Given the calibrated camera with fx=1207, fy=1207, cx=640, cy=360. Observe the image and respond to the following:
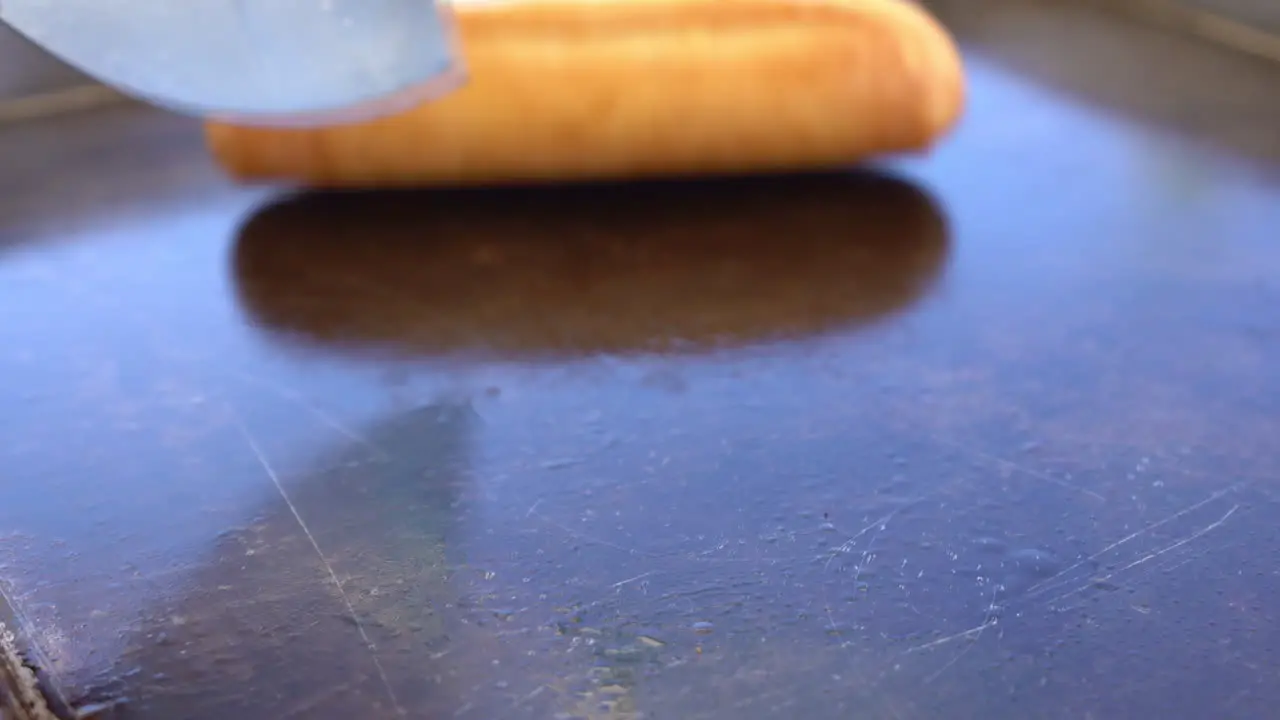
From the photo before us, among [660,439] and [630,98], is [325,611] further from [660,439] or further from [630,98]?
[630,98]

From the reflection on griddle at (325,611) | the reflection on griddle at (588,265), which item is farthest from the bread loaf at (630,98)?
the reflection on griddle at (325,611)

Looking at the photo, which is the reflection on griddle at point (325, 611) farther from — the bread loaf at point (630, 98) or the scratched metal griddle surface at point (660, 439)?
the bread loaf at point (630, 98)

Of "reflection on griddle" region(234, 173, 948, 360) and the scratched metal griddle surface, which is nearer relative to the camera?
Answer: the scratched metal griddle surface

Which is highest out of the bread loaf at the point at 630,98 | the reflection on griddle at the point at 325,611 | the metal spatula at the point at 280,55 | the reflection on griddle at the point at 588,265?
the metal spatula at the point at 280,55

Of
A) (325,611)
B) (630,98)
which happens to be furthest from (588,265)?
(325,611)

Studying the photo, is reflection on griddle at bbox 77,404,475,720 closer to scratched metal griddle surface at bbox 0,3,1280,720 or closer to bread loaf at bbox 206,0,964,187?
scratched metal griddle surface at bbox 0,3,1280,720

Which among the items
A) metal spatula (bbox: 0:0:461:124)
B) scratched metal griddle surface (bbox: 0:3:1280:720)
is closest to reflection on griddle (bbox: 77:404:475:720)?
scratched metal griddle surface (bbox: 0:3:1280:720)

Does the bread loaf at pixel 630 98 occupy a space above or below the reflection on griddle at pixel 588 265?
above
